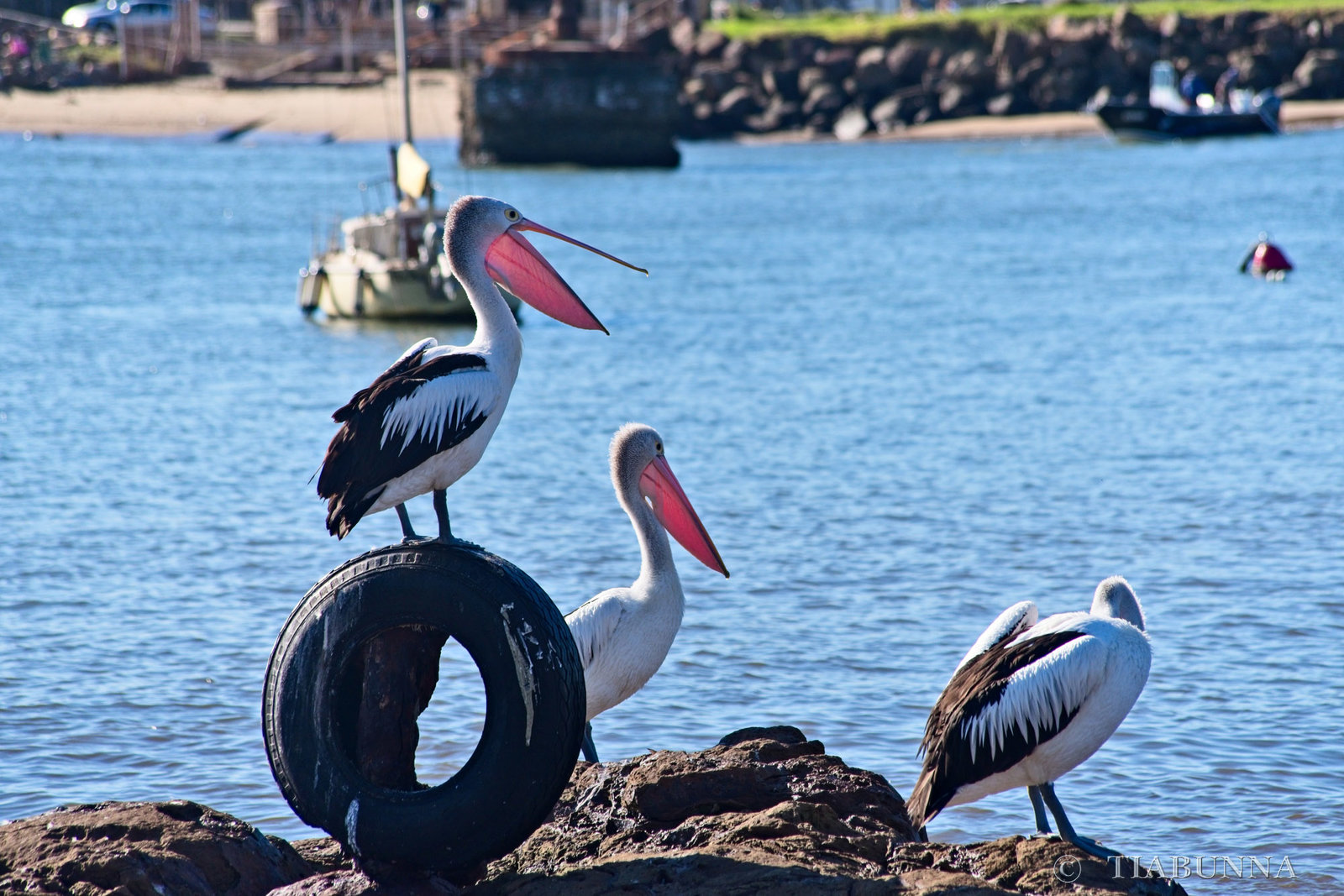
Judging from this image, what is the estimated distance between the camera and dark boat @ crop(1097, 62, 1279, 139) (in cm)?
5256

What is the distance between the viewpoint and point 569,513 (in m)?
10.7

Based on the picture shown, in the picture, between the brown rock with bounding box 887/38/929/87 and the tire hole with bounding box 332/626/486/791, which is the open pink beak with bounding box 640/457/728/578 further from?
the brown rock with bounding box 887/38/929/87

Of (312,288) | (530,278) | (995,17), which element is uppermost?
(995,17)

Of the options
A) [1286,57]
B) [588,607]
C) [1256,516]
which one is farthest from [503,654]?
[1286,57]

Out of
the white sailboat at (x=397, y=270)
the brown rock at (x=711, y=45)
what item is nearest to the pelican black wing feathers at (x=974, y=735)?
the white sailboat at (x=397, y=270)

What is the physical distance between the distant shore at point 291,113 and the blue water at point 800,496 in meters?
29.5

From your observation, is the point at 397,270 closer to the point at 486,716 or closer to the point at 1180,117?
the point at 486,716

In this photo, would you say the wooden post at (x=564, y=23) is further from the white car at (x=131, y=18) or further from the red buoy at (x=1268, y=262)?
the red buoy at (x=1268, y=262)

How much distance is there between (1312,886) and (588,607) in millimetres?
2532

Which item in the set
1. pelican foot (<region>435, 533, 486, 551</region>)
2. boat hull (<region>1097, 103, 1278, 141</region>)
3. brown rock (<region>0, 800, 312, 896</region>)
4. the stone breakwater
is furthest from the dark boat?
brown rock (<region>0, 800, 312, 896</region>)

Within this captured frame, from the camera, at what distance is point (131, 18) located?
66438mm

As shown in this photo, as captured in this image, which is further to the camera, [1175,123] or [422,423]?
[1175,123]

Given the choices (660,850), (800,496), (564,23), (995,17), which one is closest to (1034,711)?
(660,850)

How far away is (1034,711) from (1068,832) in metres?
0.43
